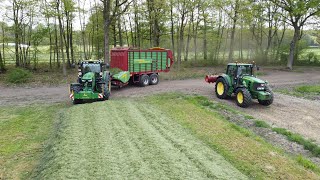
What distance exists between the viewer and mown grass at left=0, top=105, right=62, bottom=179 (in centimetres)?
671

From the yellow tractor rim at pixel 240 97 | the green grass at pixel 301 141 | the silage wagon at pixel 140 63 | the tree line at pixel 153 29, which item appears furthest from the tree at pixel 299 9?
the green grass at pixel 301 141

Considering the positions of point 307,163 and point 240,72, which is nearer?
point 307,163

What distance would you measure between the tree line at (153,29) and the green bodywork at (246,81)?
33.8 ft

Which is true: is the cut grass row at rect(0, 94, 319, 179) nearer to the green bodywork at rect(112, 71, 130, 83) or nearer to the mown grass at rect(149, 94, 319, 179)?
the mown grass at rect(149, 94, 319, 179)

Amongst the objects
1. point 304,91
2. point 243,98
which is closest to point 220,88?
point 243,98

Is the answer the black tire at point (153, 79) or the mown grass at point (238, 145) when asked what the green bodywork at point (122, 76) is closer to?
the black tire at point (153, 79)

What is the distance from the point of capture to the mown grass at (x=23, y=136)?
671cm

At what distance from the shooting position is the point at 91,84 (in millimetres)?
13453

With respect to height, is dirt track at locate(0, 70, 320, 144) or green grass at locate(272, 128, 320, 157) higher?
dirt track at locate(0, 70, 320, 144)

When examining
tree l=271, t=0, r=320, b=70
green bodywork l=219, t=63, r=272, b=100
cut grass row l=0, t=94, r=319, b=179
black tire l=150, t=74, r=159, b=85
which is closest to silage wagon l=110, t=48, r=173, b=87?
black tire l=150, t=74, r=159, b=85

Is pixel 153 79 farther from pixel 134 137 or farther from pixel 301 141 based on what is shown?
pixel 301 141

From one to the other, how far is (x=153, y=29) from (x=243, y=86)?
Answer: 17.1 meters

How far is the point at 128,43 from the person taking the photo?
33.1 metres

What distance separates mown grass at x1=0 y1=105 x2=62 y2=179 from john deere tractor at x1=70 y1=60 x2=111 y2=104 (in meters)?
1.05
